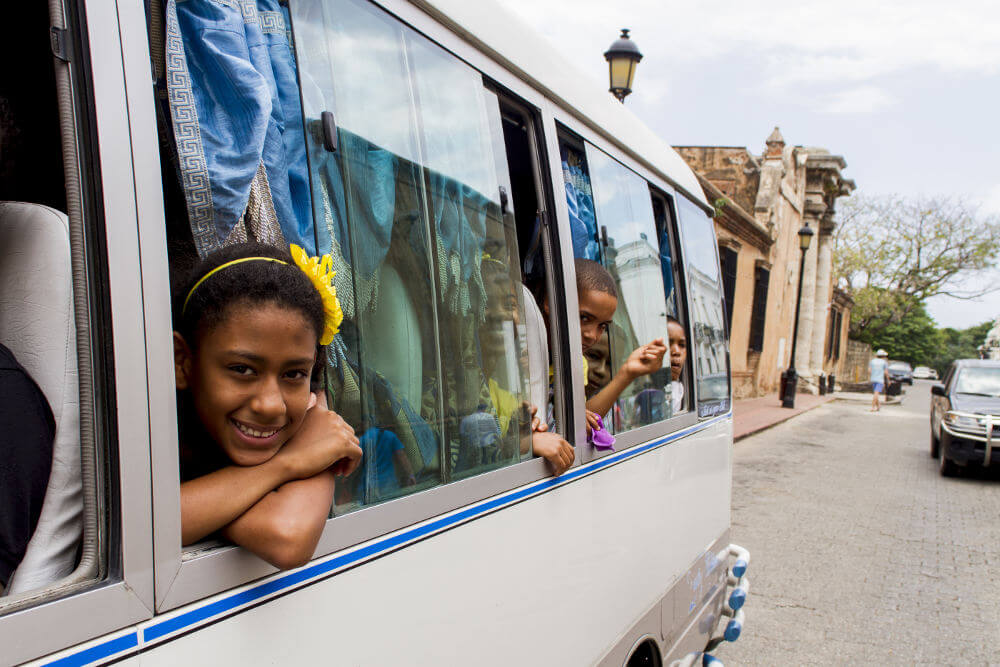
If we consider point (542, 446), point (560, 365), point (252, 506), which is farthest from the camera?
point (560, 365)

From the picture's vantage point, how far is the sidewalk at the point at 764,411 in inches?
629

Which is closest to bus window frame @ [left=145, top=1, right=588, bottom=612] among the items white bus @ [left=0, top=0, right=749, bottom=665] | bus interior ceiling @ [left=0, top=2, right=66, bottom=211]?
white bus @ [left=0, top=0, right=749, bottom=665]

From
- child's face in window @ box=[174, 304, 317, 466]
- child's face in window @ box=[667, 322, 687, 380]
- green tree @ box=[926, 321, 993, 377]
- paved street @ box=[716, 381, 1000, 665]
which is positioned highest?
child's face in window @ box=[174, 304, 317, 466]

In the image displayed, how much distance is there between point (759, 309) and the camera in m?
24.5

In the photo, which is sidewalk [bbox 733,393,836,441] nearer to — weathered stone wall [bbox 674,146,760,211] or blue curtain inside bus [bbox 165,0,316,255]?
weathered stone wall [bbox 674,146,760,211]

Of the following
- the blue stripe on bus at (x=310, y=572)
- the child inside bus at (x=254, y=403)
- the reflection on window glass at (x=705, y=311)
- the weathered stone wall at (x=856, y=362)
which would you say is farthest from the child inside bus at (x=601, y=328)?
the weathered stone wall at (x=856, y=362)

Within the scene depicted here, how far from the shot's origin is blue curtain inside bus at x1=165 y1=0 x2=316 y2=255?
1.40 metres

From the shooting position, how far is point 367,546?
149 cm

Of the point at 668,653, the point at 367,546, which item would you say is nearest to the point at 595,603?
the point at 668,653

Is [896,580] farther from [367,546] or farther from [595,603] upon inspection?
[367,546]

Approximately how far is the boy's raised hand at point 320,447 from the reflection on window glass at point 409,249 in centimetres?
8

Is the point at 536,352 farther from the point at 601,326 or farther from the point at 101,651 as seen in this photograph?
the point at 101,651

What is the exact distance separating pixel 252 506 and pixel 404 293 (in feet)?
2.09

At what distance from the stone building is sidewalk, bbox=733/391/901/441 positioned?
0.53 metres
